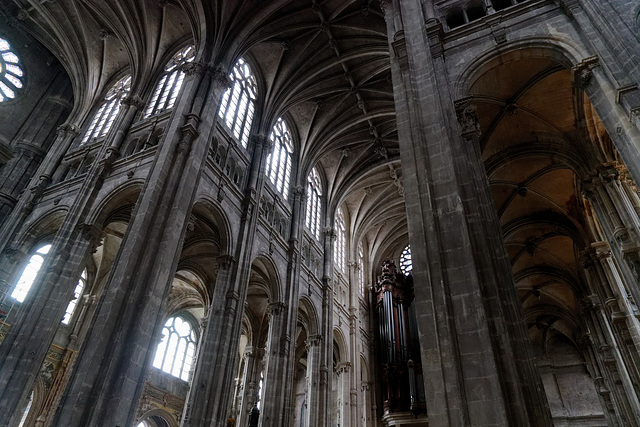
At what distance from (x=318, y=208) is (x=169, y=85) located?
9886 mm

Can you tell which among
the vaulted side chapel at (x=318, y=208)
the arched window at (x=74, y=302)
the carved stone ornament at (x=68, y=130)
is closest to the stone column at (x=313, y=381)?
the vaulted side chapel at (x=318, y=208)

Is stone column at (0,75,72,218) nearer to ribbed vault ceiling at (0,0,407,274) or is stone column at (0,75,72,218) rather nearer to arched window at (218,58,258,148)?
ribbed vault ceiling at (0,0,407,274)

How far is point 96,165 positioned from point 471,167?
12372mm

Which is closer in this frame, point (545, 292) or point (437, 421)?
point (437, 421)

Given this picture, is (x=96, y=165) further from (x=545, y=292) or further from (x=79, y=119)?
(x=545, y=292)

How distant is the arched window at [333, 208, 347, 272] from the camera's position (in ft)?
78.5

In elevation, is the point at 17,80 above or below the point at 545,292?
above

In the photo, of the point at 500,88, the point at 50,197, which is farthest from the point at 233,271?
the point at 500,88

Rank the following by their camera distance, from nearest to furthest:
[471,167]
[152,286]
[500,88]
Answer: [471,167] → [152,286] → [500,88]

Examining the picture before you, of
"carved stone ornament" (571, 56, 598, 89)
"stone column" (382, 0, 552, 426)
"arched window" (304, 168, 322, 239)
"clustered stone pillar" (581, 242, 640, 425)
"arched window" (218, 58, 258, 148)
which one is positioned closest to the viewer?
"stone column" (382, 0, 552, 426)

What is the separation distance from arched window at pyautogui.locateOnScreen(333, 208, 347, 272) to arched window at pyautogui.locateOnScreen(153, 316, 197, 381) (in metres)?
9.56

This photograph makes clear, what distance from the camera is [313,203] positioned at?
2264 cm

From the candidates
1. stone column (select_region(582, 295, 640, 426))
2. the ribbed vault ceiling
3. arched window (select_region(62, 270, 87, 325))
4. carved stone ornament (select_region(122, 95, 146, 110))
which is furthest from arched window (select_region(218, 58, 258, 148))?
stone column (select_region(582, 295, 640, 426))

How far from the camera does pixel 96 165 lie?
14391 millimetres
